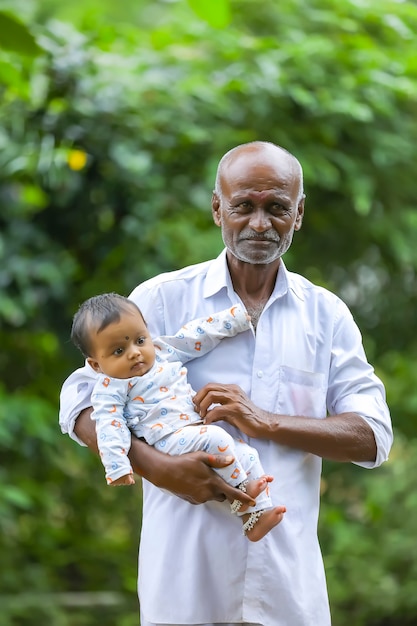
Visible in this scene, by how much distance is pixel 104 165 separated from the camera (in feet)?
13.7

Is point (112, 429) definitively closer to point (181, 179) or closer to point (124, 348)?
point (124, 348)

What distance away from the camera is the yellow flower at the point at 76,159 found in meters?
4.11

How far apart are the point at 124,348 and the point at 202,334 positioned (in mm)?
194

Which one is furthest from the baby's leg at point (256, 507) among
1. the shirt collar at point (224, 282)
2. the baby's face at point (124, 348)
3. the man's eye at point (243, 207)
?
the man's eye at point (243, 207)

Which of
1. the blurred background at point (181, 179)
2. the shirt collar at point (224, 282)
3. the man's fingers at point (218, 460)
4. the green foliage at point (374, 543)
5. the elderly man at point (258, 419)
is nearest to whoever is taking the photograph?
the man's fingers at point (218, 460)

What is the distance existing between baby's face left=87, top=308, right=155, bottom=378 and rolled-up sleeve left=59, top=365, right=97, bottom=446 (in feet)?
0.35

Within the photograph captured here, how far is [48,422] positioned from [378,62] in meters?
1.93

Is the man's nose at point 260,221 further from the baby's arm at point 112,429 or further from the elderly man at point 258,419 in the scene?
the baby's arm at point 112,429

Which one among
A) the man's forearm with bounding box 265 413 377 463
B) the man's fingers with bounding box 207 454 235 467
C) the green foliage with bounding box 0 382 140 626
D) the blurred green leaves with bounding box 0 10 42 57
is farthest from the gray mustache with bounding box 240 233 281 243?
the green foliage with bounding box 0 382 140 626

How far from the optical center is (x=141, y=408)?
Result: 2.15 meters

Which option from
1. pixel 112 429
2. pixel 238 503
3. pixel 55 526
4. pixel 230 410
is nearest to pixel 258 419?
pixel 230 410

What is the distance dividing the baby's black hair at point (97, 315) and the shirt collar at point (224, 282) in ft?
0.77

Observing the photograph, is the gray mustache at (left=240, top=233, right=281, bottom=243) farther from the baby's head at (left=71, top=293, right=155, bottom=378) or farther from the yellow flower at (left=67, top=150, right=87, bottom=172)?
the yellow flower at (left=67, top=150, right=87, bottom=172)

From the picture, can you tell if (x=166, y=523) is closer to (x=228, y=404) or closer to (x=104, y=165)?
(x=228, y=404)
